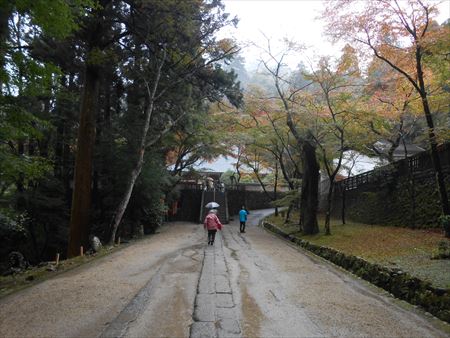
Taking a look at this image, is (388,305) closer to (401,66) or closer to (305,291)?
(305,291)

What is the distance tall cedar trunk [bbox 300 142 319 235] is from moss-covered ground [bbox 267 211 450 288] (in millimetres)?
559

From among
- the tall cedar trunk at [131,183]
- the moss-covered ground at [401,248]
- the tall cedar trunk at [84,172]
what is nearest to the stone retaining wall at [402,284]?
the moss-covered ground at [401,248]

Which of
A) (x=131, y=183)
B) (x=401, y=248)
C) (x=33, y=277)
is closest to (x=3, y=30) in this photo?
(x=131, y=183)

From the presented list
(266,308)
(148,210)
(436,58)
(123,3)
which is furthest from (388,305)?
(148,210)

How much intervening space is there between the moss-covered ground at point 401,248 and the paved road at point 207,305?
0.83m

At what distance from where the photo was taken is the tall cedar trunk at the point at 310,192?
16781 mm

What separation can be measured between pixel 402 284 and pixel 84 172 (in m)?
10.8

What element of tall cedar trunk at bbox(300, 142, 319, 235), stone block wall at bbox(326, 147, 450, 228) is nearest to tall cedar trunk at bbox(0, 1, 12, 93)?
tall cedar trunk at bbox(300, 142, 319, 235)

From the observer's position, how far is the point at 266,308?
20.2 feet

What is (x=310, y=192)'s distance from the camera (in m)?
17.0

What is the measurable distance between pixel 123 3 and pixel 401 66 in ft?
33.9

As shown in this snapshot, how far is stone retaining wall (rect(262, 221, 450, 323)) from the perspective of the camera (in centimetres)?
593

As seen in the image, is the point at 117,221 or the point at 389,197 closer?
the point at 117,221

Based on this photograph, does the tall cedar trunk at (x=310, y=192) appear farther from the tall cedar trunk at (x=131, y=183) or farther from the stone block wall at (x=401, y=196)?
the tall cedar trunk at (x=131, y=183)
